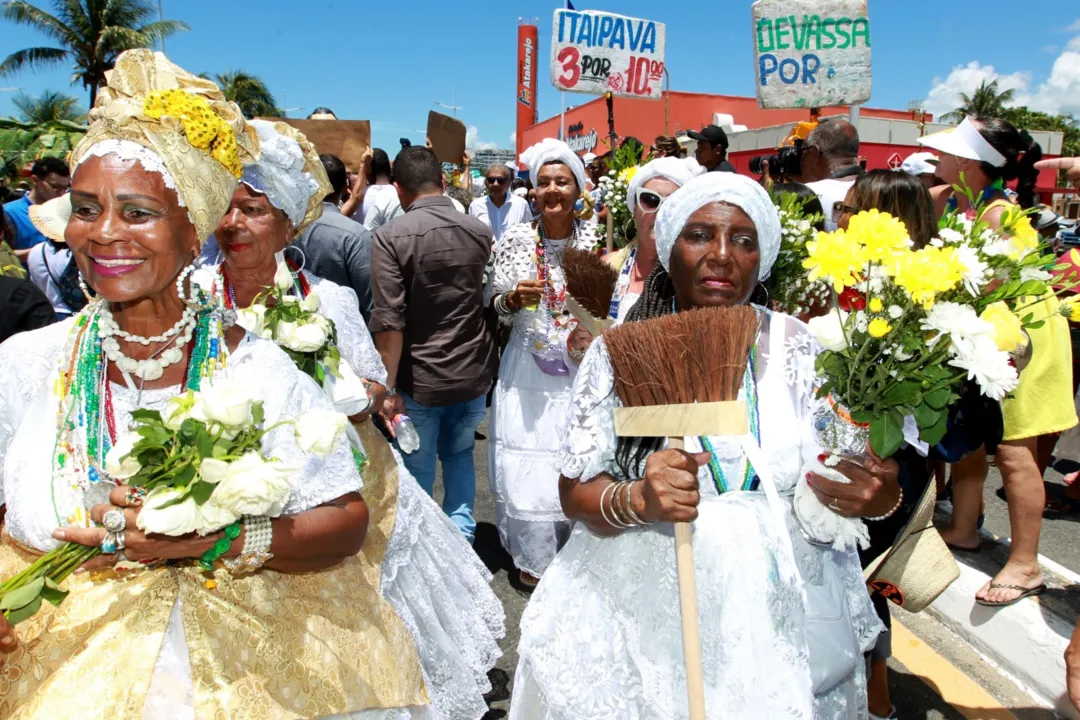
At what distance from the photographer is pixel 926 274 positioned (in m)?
1.64

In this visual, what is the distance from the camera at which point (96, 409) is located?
1765 millimetres

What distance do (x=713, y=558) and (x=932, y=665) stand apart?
7.65 feet

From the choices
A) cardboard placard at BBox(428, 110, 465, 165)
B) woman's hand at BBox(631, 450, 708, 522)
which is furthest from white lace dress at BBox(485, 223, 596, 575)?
cardboard placard at BBox(428, 110, 465, 165)

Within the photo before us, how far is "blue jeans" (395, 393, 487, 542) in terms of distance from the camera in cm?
442

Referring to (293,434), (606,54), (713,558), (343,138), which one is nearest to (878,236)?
(713,558)

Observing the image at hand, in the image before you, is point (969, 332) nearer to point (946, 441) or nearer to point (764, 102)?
point (946, 441)

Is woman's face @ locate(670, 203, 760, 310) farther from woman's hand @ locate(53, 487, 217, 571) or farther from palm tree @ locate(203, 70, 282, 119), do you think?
palm tree @ locate(203, 70, 282, 119)

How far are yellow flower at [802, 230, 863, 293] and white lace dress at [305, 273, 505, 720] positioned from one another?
6.05 feet

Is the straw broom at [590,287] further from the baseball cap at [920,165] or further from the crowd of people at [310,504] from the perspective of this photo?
the baseball cap at [920,165]

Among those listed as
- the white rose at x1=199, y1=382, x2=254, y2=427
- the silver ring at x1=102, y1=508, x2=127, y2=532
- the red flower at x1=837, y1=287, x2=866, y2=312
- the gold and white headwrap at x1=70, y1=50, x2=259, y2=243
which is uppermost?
the gold and white headwrap at x1=70, y1=50, x2=259, y2=243

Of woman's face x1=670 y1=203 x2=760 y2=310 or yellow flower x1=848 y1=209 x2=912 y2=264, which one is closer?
yellow flower x1=848 y1=209 x2=912 y2=264

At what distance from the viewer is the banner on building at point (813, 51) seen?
665cm

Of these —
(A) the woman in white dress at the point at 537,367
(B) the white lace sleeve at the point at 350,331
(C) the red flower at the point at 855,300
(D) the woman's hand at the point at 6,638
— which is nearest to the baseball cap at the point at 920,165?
(A) the woman in white dress at the point at 537,367

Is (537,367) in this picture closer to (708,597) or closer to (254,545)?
(708,597)
